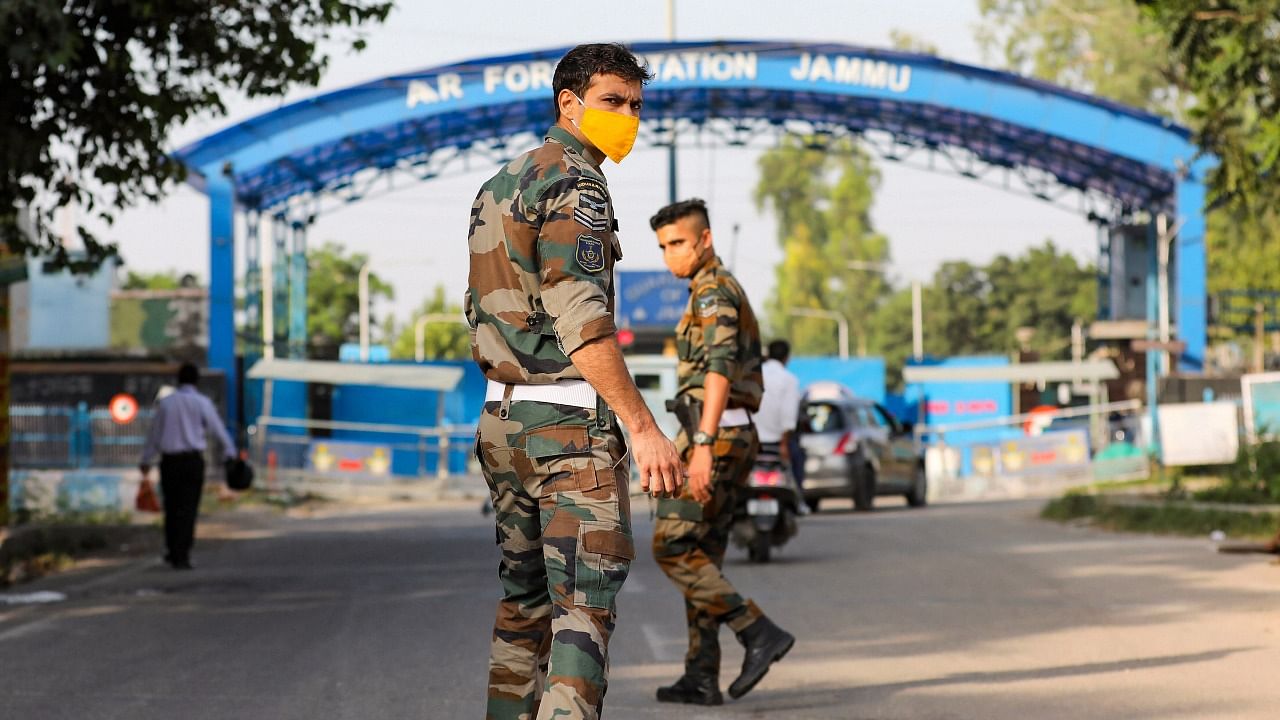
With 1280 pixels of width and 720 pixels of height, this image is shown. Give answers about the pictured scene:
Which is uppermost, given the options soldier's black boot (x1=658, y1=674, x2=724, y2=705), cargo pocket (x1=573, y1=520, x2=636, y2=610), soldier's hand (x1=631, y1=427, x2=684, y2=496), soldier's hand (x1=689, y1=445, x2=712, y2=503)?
soldier's hand (x1=631, y1=427, x2=684, y2=496)

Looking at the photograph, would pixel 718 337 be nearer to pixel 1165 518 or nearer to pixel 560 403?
pixel 560 403

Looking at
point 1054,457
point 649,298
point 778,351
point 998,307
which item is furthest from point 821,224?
point 778,351

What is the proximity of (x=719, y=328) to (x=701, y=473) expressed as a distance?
0.60 m

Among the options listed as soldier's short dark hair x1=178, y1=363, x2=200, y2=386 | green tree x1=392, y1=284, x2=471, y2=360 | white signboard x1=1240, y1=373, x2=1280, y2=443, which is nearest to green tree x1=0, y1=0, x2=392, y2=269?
soldier's short dark hair x1=178, y1=363, x2=200, y2=386

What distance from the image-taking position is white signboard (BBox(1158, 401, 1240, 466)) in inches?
967

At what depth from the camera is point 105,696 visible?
24.6ft

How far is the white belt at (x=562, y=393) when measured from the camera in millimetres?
4656

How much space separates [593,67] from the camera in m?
4.91

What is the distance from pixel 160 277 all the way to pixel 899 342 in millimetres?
42068

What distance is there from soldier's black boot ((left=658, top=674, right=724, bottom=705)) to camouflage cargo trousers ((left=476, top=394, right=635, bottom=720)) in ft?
7.88

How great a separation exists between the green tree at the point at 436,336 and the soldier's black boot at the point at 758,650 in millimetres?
87823

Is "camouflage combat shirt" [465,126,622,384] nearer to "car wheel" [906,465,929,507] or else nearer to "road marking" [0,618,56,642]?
"road marking" [0,618,56,642]

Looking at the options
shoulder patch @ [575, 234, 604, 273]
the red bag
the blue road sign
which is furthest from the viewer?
the blue road sign

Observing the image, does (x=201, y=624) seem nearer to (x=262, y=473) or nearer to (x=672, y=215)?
(x=672, y=215)
